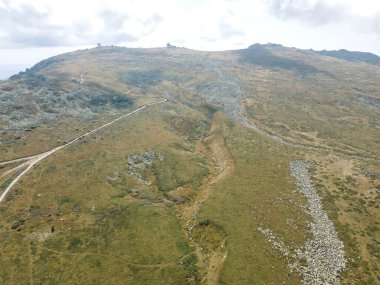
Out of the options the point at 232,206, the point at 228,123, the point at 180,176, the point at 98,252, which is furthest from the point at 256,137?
the point at 98,252

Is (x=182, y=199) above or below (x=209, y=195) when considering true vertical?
below

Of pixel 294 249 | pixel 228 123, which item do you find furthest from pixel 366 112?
pixel 294 249

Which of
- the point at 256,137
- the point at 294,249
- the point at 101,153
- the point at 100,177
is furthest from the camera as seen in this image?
the point at 256,137

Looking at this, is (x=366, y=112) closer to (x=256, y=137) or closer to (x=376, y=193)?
(x=256, y=137)

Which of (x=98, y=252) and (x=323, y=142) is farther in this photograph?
(x=323, y=142)

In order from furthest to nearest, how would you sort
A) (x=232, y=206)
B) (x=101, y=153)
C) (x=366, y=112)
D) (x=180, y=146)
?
1. (x=366, y=112)
2. (x=180, y=146)
3. (x=101, y=153)
4. (x=232, y=206)

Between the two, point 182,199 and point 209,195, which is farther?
point 209,195

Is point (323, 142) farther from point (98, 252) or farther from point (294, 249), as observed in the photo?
point (98, 252)
